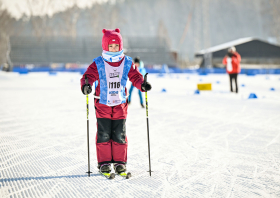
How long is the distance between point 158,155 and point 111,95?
1.12 m

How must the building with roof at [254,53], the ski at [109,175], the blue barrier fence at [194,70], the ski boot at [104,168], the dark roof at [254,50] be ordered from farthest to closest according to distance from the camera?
the dark roof at [254,50]
the building with roof at [254,53]
the blue barrier fence at [194,70]
the ski boot at [104,168]
the ski at [109,175]

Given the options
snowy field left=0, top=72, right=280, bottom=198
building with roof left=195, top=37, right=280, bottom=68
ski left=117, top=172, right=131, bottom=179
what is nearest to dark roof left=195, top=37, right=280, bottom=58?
building with roof left=195, top=37, right=280, bottom=68

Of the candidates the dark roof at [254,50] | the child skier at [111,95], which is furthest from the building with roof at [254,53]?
the child skier at [111,95]

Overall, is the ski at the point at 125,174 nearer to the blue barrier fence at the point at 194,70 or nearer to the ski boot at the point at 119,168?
the ski boot at the point at 119,168

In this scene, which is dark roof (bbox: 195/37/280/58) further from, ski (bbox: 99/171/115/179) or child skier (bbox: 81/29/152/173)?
ski (bbox: 99/171/115/179)

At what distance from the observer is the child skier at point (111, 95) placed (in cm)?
262

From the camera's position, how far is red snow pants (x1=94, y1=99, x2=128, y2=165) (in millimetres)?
2652

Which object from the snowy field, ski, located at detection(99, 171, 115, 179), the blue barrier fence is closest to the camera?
the snowy field

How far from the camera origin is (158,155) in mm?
3309

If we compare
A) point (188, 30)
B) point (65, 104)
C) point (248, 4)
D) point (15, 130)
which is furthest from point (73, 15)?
point (248, 4)

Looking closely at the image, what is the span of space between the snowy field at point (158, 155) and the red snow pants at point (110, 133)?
0.68 ft

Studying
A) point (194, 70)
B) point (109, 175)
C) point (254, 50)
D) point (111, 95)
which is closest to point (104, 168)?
point (109, 175)

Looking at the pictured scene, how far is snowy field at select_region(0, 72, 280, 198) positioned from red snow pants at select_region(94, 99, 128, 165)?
0.68 feet

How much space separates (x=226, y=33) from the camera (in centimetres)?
10681
